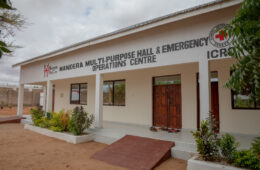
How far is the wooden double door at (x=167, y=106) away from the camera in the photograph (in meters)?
7.68

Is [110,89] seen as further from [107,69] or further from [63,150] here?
[63,150]

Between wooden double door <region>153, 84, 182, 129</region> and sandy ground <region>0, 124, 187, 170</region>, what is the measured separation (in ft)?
9.72

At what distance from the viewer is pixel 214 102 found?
6.92m

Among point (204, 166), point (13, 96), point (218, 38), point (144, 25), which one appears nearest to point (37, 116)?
point (144, 25)

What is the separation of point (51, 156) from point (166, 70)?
18.4 feet

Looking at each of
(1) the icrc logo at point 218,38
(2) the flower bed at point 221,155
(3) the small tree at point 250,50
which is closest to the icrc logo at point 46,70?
(1) the icrc logo at point 218,38

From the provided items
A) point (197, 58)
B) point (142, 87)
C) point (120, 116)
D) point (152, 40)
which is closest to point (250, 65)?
point (197, 58)

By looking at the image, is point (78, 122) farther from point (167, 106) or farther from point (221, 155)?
point (221, 155)

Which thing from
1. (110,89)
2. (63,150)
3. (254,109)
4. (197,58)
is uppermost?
(197,58)

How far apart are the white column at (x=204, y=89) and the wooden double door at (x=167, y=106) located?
8.48 ft

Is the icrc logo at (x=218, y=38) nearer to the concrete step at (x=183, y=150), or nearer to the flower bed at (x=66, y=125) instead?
the concrete step at (x=183, y=150)

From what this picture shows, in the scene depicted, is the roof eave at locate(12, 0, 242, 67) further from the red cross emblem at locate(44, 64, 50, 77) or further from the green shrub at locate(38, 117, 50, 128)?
the green shrub at locate(38, 117, 50, 128)

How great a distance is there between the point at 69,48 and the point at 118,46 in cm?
300

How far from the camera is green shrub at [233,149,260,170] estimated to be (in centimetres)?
326
